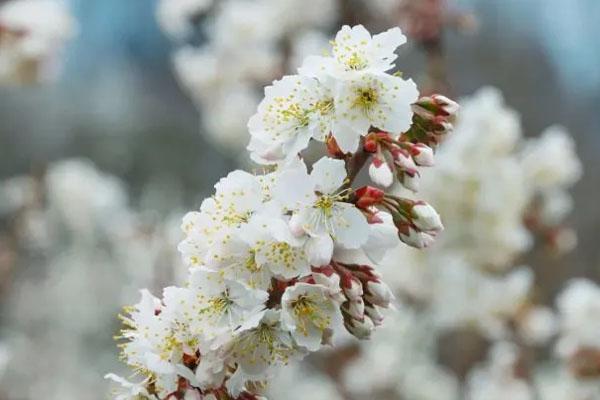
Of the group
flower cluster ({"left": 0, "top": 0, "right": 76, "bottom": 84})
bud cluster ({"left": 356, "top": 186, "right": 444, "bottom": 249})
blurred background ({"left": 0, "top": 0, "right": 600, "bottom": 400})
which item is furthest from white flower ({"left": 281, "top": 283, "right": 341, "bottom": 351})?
flower cluster ({"left": 0, "top": 0, "right": 76, "bottom": 84})

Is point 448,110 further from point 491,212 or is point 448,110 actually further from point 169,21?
point 169,21

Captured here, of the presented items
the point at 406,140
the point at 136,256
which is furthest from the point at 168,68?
the point at 406,140

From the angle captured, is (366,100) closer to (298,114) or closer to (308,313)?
(298,114)

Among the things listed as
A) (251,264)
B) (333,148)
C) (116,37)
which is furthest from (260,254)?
(116,37)

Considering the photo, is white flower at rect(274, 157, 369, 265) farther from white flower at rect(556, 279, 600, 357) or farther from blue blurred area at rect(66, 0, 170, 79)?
blue blurred area at rect(66, 0, 170, 79)

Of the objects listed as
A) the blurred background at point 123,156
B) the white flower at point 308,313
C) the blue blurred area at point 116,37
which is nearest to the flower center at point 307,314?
the white flower at point 308,313

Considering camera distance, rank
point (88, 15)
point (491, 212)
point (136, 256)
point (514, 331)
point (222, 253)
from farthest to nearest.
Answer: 1. point (88, 15)
2. point (136, 256)
3. point (514, 331)
4. point (491, 212)
5. point (222, 253)
